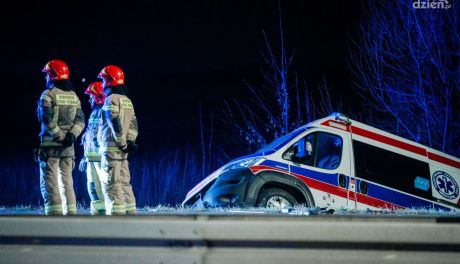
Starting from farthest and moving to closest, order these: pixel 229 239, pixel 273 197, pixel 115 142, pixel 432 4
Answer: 1. pixel 432 4
2. pixel 273 197
3. pixel 115 142
4. pixel 229 239

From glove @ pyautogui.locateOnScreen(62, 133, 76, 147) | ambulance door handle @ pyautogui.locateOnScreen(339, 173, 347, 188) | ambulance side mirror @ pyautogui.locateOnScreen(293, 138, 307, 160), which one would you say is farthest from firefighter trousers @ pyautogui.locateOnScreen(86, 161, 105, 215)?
ambulance door handle @ pyautogui.locateOnScreen(339, 173, 347, 188)

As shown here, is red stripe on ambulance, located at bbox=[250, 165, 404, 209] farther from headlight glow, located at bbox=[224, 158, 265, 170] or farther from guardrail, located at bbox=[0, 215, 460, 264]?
guardrail, located at bbox=[0, 215, 460, 264]

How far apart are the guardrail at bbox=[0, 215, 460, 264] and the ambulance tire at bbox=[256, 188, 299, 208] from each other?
7247mm

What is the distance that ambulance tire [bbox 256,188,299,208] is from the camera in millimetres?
10281

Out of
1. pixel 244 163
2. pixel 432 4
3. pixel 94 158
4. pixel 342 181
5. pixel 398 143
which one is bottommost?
pixel 342 181

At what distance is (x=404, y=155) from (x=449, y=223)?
8.68m

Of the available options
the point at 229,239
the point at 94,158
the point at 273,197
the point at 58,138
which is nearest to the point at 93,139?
the point at 94,158

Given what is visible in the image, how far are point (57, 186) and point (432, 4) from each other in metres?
16.6

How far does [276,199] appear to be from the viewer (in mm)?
10438

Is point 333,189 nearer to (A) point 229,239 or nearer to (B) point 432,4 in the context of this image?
(A) point 229,239

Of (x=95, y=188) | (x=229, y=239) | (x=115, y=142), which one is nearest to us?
(x=229, y=239)

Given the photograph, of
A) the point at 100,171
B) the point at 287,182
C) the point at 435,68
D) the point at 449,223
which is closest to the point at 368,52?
the point at 435,68

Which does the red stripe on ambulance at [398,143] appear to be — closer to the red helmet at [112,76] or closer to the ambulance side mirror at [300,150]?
the ambulance side mirror at [300,150]

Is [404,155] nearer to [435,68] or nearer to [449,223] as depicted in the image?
[449,223]
